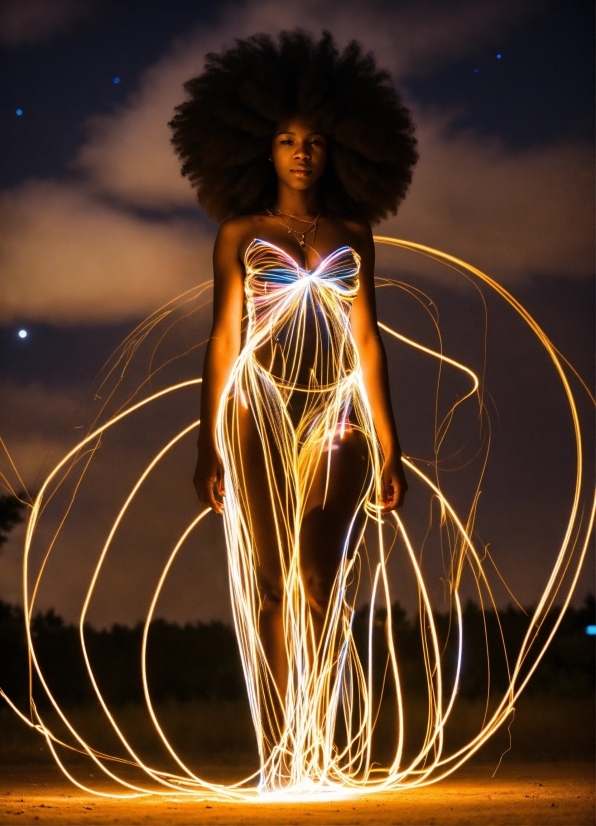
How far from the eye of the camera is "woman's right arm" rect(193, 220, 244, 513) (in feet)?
12.8

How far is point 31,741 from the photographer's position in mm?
6305

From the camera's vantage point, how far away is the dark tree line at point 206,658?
8.28m

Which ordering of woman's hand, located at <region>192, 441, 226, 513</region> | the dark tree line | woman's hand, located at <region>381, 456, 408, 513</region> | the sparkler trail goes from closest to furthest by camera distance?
1. the sparkler trail
2. woman's hand, located at <region>192, 441, 226, 513</region>
3. woman's hand, located at <region>381, 456, 408, 513</region>
4. the dark tree line

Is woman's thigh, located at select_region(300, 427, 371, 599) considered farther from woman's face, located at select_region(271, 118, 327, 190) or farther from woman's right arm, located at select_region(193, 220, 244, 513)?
woman's face, located at select_region(271, 118, 327, 190)

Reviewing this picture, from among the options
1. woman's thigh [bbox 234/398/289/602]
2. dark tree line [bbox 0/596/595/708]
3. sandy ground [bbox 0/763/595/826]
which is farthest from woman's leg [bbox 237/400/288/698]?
dark tree line [bbox 0/596/595/708]

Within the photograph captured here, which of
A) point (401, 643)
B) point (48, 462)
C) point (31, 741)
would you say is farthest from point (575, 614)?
point (48, 462)

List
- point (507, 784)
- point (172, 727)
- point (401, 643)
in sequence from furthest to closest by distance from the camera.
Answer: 1. point (401, 643)
2. point (172, 727)
3. point (507, 784)

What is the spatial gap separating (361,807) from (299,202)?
1.93 metres

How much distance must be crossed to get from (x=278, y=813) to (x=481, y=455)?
2.39 metres

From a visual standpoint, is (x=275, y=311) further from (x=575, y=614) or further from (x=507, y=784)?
(x=575, y=614)

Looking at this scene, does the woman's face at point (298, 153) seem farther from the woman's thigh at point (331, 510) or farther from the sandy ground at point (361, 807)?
the sandy ground at point (361, 807)

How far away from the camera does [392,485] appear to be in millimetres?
4004

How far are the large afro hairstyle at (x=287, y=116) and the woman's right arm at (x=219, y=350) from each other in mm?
324

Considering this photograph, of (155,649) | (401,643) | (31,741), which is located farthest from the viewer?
(155,649)
